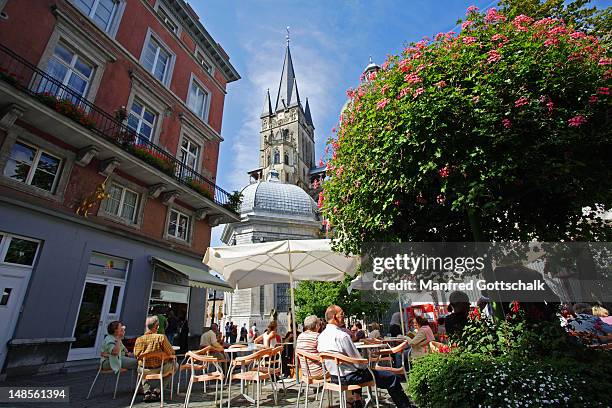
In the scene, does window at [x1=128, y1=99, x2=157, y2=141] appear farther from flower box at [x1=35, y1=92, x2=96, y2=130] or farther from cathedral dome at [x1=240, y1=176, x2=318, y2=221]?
cathedral dome at [x1=240, y1=176, x2=318, y2=221]

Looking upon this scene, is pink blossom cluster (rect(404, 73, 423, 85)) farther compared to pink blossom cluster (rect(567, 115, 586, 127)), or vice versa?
pink blossom cluster (rect(404, 73, 423, 85))

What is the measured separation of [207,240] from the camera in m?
16.2

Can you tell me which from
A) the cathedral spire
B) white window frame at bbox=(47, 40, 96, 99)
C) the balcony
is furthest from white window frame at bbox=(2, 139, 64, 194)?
the cathedral spire

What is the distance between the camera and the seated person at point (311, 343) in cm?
449

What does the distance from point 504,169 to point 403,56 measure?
2422 millimetres

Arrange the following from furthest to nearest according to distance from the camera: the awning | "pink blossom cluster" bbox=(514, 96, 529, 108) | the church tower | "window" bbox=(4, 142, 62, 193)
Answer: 1. the church tower
2. the awning
3. "window" bbox=(4, 142, 62, 193)
4. "pink blossom cluster" bbox=(514, 96, 529, 108)

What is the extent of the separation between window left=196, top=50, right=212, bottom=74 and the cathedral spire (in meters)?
49.8

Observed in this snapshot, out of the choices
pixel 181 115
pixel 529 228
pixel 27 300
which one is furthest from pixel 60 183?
pixel 529 228

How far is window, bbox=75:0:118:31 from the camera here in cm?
1141

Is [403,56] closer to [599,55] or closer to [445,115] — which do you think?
[445,115]

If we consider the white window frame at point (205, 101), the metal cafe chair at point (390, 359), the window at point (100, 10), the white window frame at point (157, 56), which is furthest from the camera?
the white window frame at point (205, 101)

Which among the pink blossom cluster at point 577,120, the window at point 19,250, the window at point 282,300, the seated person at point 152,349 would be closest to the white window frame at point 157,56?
the window at point 19,250

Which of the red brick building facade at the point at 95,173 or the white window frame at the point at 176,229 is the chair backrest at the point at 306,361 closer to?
the red brick building facade at the point at 95,173

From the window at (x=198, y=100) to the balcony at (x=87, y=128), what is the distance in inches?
153
